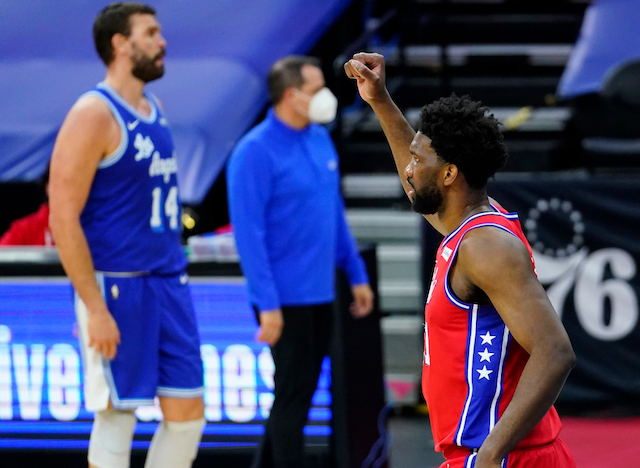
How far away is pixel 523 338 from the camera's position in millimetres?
2125

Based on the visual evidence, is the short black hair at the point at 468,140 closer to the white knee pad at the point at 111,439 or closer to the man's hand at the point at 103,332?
the man's hand at the point at 103,332

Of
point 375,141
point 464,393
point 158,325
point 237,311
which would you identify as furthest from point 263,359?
point 375,141

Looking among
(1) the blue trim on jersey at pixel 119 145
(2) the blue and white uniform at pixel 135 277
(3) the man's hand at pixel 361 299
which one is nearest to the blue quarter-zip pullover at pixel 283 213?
(3) the man's hand at pixel 361 299

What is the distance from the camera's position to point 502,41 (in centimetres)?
1032

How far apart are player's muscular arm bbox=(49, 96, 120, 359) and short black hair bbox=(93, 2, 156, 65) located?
0.37 m

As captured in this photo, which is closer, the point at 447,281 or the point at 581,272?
the point at 447,281

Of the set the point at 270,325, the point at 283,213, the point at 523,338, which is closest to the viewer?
the point at 523,338

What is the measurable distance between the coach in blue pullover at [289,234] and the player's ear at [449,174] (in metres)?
1.94

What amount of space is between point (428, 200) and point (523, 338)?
0.44 meters

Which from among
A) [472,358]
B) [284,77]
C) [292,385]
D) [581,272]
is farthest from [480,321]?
[581,272]

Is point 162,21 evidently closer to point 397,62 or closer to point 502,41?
point 397,62

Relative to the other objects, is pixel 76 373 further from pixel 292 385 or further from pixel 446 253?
pixel 446 253

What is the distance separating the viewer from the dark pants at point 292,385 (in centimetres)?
426

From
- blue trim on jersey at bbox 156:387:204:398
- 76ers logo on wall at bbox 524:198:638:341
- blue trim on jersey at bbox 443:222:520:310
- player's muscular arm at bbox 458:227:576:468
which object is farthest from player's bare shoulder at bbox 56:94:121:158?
76ers logo on wall at bbox 524:198:638:341
